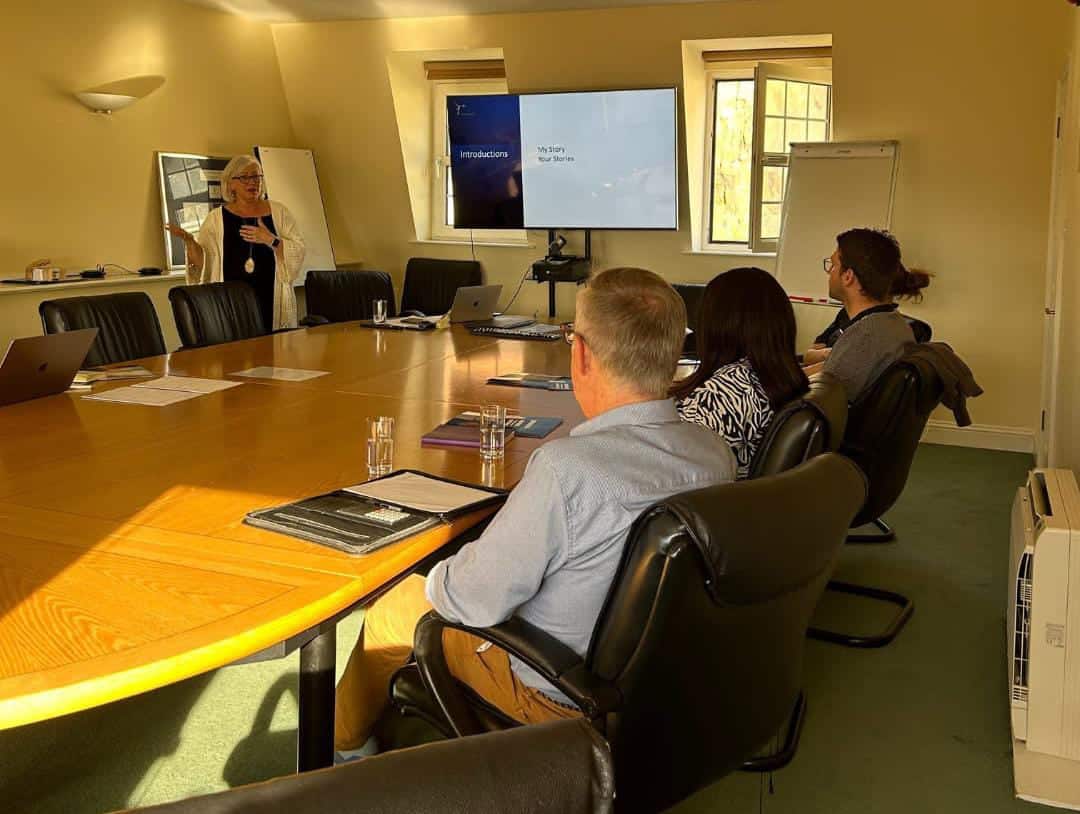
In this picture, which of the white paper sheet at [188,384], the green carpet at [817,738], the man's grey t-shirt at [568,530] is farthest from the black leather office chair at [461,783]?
the white paper sheet at [188,384]

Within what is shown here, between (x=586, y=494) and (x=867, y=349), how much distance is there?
2.13 meters

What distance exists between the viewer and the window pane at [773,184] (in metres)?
6.79

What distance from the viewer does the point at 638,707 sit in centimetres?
165

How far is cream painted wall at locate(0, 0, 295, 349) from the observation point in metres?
5.78

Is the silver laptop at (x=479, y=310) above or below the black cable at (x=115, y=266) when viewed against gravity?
below

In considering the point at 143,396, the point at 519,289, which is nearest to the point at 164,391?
the point at 143,396

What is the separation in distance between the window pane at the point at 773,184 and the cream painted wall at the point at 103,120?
3.51 metres

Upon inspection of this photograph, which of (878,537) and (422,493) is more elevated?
(422,493)

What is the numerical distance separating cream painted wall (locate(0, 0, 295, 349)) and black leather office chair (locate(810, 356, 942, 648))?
450 centimetres

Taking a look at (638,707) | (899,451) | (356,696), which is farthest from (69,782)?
(899,451)

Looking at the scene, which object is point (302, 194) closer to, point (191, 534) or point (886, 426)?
point (886, 426)

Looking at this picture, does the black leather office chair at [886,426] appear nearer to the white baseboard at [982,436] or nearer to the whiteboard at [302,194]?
the white baseboard at [982,436]

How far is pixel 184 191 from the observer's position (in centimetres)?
684

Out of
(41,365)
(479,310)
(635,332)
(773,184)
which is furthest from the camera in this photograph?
(773,184)
